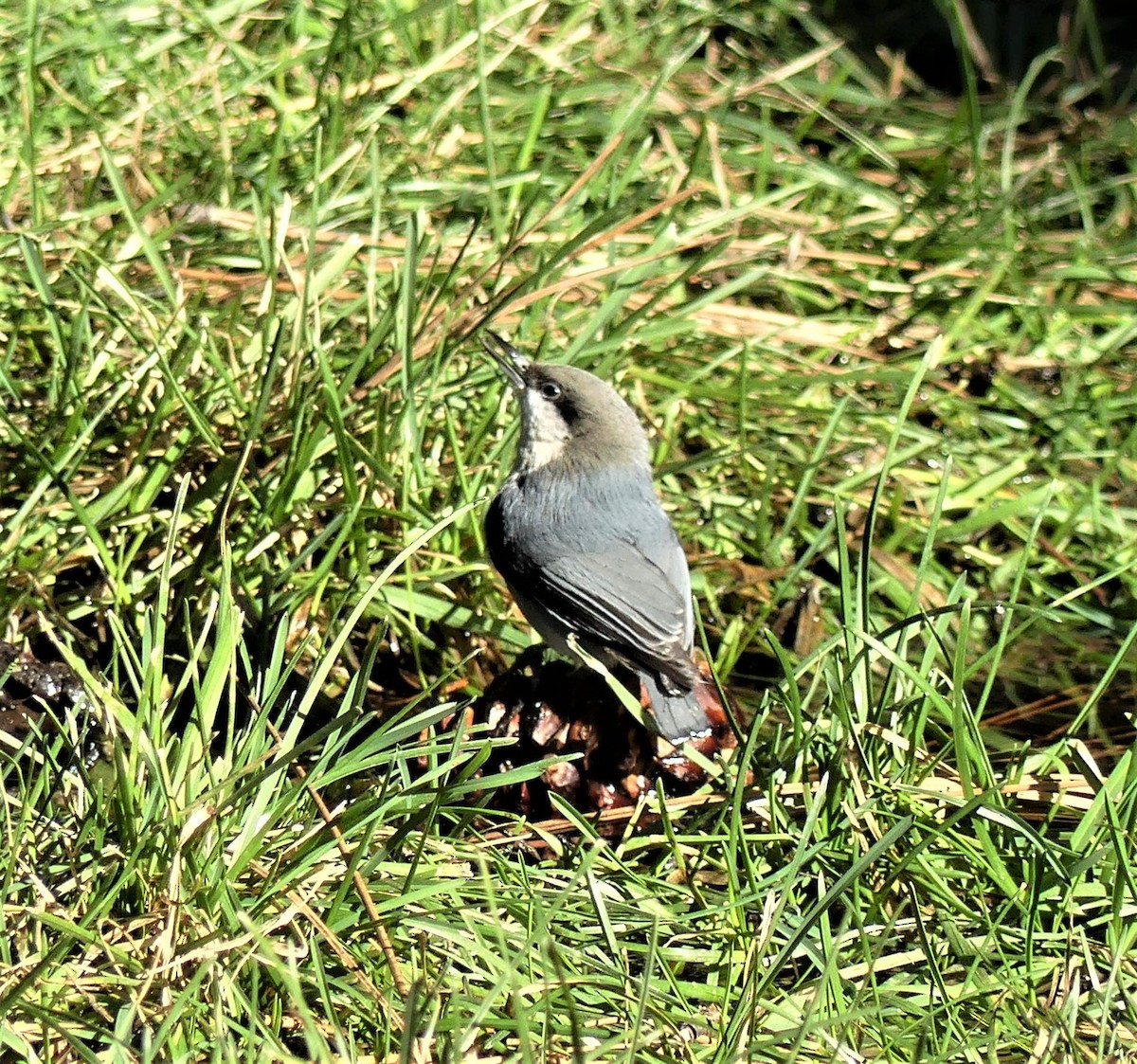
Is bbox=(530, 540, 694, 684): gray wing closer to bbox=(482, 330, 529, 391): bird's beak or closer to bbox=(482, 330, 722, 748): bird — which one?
bbox=(482, 330, 722, 748): bird

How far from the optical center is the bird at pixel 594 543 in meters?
2.88

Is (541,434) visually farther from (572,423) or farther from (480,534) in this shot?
(480,534)

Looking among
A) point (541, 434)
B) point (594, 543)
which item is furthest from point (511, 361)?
point (594, 543)

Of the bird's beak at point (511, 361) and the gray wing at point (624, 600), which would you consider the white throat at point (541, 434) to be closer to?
the bird's beak at point (511, 361)

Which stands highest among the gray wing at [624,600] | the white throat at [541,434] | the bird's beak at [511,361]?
the bird's beak at [511,361]

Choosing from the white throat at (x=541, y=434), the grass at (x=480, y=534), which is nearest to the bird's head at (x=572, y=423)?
the white throat at (x=541, y=434)

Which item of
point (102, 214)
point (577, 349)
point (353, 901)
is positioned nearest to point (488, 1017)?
point (353, 901)

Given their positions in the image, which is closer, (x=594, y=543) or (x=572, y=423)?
(x=594, y=543)

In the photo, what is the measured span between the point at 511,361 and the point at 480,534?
16.6 inches

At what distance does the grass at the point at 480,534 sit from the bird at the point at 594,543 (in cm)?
17

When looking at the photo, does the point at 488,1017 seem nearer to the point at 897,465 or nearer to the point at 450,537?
the point at 450,537

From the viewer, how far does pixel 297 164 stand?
435 cm

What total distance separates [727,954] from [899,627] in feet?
2.10

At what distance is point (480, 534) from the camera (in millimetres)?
3506
